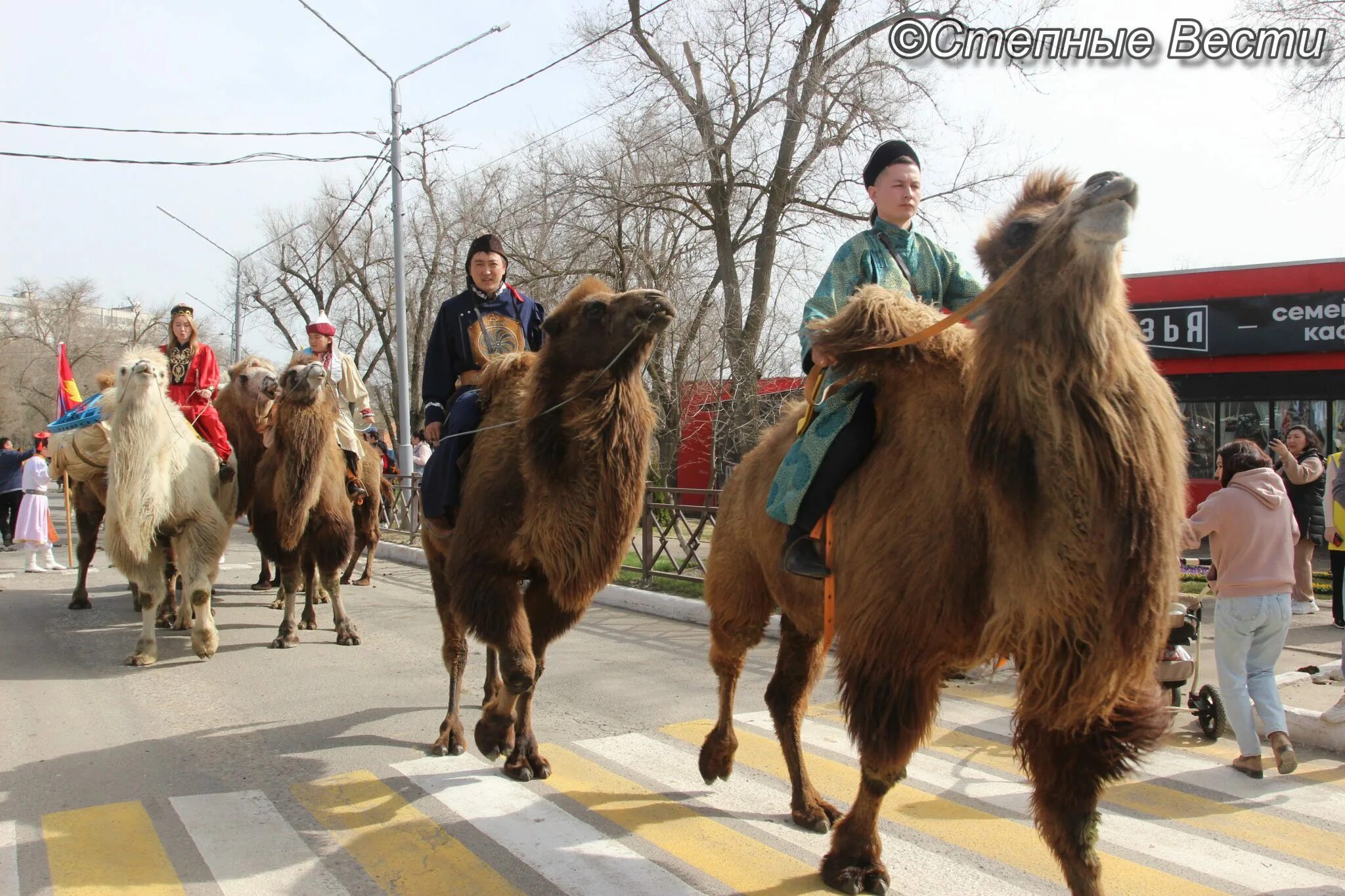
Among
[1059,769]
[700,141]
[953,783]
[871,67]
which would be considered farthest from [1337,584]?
[700,141]

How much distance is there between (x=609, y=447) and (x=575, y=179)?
48.3 ft

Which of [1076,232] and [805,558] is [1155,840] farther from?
[1076,232]

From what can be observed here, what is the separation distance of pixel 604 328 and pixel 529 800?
2431 millimetres

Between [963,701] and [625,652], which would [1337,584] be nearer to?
[963,701]

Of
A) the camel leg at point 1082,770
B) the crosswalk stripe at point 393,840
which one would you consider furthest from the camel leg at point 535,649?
the camel leg at point 1082,770

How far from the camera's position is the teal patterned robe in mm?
3594

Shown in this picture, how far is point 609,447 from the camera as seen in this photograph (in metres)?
4.79

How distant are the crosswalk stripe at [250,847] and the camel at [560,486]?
948 mm

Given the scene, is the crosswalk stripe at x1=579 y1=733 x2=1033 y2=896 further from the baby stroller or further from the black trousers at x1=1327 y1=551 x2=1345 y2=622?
the black trousers at x1=1327 y1=551 x2=1345 y2=622

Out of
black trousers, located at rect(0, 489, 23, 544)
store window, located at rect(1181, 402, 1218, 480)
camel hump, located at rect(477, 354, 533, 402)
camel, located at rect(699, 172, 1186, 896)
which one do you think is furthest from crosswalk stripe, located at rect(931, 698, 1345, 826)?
black trousers, located at rect(0, 489, 23, 544)

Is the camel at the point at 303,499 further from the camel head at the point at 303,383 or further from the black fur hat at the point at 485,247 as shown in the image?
the black fur hat at the point at 485,247

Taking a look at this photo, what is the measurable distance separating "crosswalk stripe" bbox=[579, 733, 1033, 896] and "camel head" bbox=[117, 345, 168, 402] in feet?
17.0

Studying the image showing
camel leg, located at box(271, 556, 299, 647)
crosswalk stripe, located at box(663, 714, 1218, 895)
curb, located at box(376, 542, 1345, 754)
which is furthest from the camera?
camel leg, located at box(271, 556, 299, 647)

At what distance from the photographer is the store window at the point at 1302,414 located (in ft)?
53.3
